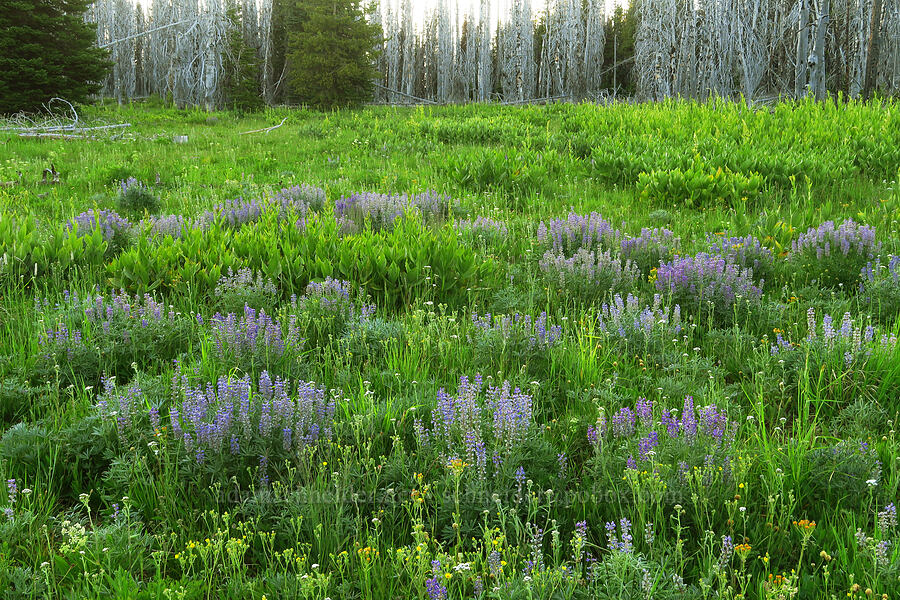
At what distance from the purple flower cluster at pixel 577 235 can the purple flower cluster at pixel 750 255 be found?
879mm

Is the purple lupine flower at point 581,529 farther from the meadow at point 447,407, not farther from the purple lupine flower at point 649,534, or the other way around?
the purple lupine flower at point 649,534

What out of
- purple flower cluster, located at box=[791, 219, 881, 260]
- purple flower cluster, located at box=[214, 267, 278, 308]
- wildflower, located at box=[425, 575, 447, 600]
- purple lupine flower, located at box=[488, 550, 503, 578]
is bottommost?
wildflower, located at box=[425, 575, 447, 600]

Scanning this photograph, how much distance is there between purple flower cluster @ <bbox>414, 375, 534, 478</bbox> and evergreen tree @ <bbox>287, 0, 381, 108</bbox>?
961 inches

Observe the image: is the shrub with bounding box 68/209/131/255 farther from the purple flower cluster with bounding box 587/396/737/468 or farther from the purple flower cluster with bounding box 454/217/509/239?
the purple flower cluster with bounding box 587/396/737/468

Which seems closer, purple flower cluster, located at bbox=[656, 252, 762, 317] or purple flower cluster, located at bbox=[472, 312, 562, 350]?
purple flower cluster, located at bbox=[472, 312, 562, 350]

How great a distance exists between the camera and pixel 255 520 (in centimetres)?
231

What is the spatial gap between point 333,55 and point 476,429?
2513cm

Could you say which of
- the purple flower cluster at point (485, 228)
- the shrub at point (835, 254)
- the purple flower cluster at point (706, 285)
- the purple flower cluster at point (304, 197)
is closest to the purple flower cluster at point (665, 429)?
the purple flower cluster at point (706, 285)

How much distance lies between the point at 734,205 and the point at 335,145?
843 centimetres

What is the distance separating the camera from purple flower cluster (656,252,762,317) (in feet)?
14.1

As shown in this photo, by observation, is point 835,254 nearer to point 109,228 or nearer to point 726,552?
point 726,552

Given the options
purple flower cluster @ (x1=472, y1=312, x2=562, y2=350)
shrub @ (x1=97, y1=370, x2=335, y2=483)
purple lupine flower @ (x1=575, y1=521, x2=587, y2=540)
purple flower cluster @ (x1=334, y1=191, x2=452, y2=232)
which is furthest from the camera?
purple flower cluster @ (x1=334, y1=191, x2=452, y2=232)

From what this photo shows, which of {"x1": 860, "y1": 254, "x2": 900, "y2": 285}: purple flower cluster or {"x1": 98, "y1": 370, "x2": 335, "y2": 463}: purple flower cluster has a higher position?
{"x1": 860, "y1": 254, "x2": 900, "y2": 285}: purple flower cluster

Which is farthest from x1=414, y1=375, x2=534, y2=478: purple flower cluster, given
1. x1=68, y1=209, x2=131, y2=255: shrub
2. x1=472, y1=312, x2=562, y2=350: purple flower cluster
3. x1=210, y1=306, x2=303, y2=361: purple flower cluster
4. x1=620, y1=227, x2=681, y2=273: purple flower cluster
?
x1=68, y1=209, x2=131, y2=255: shrub
